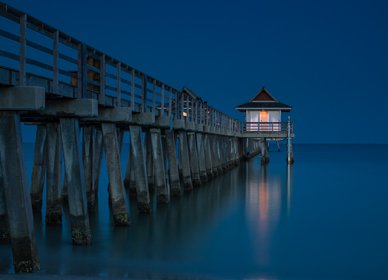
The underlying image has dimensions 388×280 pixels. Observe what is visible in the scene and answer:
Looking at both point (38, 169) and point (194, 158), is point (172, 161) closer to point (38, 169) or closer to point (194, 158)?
point (38, 169)

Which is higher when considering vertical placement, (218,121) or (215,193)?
(218,121)

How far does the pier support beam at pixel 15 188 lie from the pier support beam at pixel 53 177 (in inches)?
208

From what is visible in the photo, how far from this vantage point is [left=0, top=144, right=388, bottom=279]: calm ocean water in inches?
364

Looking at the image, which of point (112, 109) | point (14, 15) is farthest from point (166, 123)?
point (14, 15)

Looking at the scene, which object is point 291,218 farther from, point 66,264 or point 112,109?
point 66,264

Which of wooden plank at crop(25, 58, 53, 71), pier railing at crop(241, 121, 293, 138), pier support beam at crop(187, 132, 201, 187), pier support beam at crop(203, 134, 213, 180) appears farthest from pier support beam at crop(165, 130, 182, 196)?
Result: pier railing at crop(241, 121, 293, 138)

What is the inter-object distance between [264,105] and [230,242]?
32.9 meters

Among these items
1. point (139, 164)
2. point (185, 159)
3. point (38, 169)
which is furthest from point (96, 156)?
point (185, 159)

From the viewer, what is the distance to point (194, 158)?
23062 millimetres

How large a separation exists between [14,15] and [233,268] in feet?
17.2

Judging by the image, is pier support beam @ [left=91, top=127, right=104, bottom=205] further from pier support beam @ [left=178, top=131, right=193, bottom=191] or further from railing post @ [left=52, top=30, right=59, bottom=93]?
railing post @ [left=52, top=30, right=59, bottom=93]

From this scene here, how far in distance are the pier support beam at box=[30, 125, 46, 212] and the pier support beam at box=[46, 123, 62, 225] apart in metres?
1.80

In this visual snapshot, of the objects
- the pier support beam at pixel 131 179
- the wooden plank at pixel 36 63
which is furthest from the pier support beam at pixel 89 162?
the wooden plank at pixel 36 63

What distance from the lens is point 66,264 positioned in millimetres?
9008
